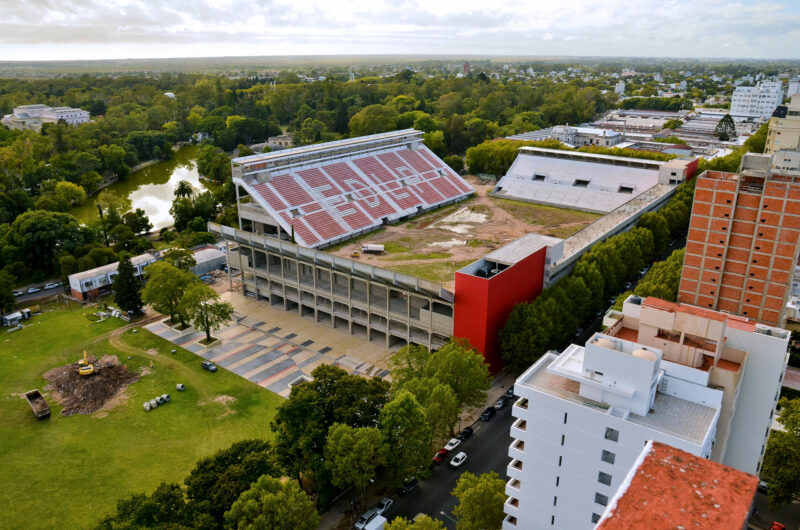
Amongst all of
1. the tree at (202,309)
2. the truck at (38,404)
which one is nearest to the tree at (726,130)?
the tree at (202,309)

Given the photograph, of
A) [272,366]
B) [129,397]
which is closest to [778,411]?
[272,366]

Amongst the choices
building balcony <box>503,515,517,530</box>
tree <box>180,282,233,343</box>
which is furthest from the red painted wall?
tree <box>180,282,233,343</box>

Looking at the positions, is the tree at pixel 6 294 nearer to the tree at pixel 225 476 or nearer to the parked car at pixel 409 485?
the tree at pixel 225 476

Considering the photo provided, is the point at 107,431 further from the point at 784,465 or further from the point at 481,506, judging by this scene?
the point at 784,465

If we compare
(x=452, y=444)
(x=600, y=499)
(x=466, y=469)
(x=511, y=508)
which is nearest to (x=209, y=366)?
(x=452, y=444)

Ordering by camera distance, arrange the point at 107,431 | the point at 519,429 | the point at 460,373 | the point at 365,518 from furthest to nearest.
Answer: the point at 107,431, the point at 460,373, the point at 365,518, the point at 519,429

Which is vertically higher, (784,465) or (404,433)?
(404,433)
